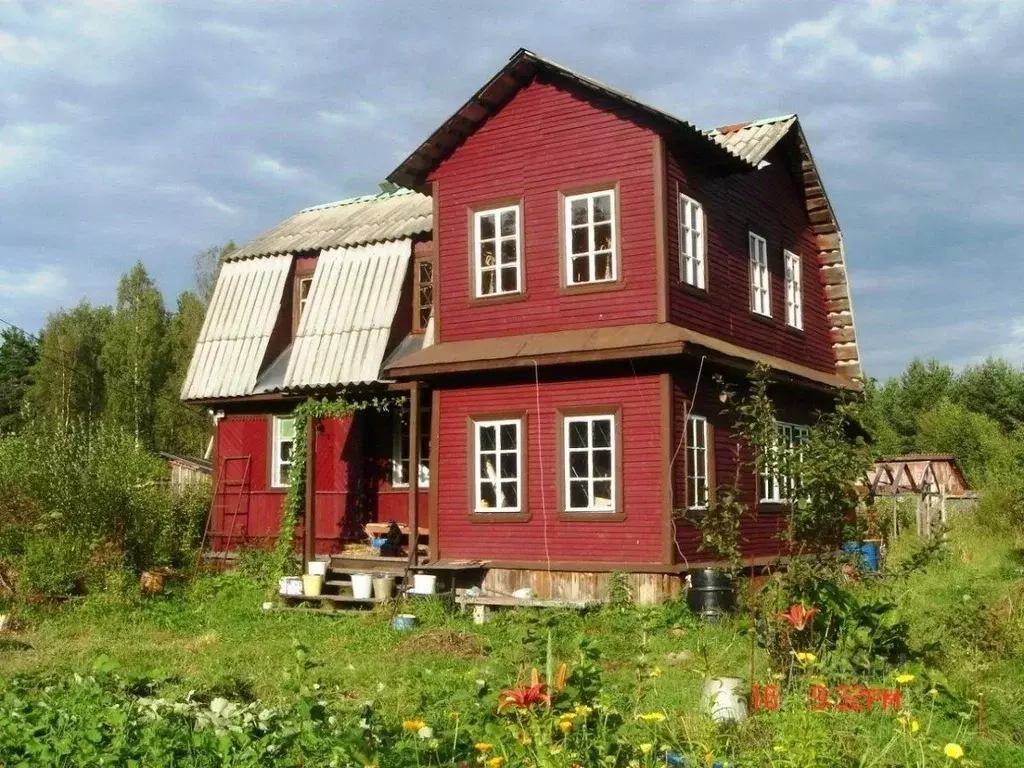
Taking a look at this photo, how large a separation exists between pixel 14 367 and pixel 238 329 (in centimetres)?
4339

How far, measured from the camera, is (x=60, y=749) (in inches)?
235

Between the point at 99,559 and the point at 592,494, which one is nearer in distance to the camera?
the point at 592,494

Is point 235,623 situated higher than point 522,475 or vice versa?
point 522,475

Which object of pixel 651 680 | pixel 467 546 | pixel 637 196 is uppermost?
pixel 637 196

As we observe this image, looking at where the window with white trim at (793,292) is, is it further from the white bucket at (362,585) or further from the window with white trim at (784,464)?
the window with white trim at (784,464)

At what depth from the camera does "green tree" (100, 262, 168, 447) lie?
46281 millimetres

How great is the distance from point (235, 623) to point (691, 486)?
6451 mm

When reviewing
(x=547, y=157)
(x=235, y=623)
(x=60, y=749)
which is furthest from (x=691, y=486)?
(x=60, y=749)

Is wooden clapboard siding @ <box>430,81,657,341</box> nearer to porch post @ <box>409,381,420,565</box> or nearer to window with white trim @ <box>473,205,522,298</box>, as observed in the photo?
window with white trim @ <box>473,205,522,298</box>

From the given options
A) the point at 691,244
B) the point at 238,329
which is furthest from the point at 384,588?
the point at 238,329

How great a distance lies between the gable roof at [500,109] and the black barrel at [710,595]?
582 centimetres

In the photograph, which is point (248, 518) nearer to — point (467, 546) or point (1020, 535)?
point (467, 546)

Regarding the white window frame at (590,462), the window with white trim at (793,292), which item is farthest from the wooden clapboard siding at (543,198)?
the window with white trim at (793,292)

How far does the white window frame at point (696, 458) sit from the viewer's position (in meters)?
15.0
